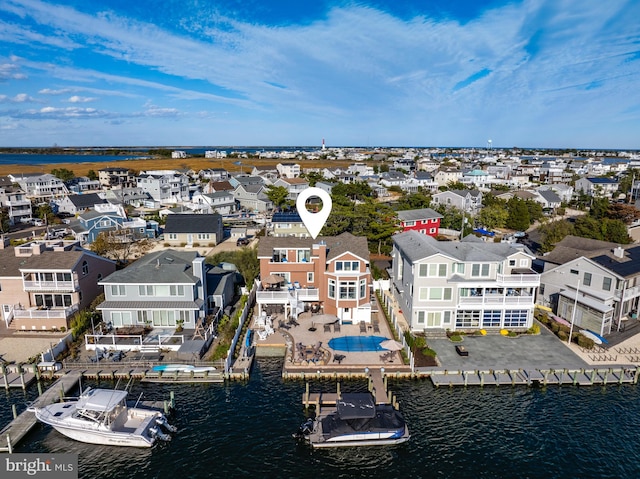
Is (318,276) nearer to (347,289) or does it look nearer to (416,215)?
Result: (347,289)

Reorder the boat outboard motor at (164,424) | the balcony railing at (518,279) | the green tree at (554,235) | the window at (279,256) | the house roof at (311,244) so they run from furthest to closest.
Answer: the green tree at (554,235)
the window at (279,256)
the house roof at (311,244)
the balcony railing at (518,279)
the boat outboard motor at (164,424)

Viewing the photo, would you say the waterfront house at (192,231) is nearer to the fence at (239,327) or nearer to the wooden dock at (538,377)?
the fence at (239,327)

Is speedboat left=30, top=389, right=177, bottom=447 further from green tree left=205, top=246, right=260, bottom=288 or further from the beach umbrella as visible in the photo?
green tree left=205, top=246, right=260, bottom=288

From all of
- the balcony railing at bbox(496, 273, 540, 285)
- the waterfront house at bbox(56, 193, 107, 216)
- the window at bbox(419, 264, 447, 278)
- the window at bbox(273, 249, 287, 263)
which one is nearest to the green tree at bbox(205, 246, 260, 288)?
the window at bbox(273, 249, 287, 263)

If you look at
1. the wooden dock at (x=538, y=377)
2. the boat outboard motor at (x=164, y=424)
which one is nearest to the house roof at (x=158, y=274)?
the boat outboard motor at (x=164, y=424)

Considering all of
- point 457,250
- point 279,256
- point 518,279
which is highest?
point 457,250

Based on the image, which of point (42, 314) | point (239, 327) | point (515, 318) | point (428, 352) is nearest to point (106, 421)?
point (239, 327)
